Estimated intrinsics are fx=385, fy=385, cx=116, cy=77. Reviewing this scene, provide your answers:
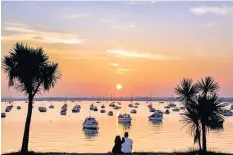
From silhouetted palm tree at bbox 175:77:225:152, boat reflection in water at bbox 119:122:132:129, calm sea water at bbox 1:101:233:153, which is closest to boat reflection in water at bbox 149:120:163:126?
boat reflection in water at bbox 119:122:132:129

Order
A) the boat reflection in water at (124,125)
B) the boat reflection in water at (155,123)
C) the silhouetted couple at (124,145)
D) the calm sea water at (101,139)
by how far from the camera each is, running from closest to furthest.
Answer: the silhouetted couple at (124,145)
the calm sea water at (101,139)
the boat reflection in water at (124,125)
the boat reflection in water at (155,123)

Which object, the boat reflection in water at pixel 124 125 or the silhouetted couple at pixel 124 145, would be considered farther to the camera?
the boat reflection in water at pixel 124 125

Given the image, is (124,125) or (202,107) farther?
(124,125)

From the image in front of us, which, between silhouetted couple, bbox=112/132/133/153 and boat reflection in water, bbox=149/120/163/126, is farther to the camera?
boat reflection in water, bbox=149/120/163/126

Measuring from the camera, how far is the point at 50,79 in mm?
26875

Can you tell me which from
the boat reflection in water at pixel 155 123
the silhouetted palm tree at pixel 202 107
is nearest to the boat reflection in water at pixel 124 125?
the boat reflection in water at pixel 155 123

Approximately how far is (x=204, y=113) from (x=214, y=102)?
44.0 inches

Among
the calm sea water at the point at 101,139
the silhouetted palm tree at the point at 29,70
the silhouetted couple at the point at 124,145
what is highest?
the silhouetted palm tree at the point at 29,70

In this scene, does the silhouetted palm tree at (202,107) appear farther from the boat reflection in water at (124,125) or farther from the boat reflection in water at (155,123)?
the boat reflection in water at (155,123)

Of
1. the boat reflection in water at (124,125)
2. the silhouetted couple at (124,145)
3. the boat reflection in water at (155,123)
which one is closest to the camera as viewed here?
the silhouetted couple at (124,145)

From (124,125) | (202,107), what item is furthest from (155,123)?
(202,107)

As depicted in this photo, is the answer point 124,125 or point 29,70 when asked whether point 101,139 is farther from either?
point 29,70

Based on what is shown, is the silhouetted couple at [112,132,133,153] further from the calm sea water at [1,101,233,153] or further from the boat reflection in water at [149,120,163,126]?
the boat reflection in water at [149,120,163,126]

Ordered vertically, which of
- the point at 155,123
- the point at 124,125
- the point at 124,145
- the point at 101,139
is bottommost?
the point at 101,139
